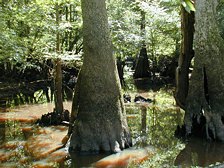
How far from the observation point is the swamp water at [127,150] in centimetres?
790

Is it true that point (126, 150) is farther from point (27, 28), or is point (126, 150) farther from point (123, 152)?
point (27, 28)

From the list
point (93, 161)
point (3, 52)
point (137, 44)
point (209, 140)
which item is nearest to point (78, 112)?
point (93, 161)

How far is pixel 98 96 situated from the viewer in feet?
29.2

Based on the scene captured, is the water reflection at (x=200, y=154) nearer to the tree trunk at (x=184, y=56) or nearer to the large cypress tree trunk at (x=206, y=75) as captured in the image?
the large cypress tree trunk at (x=206, y=75)

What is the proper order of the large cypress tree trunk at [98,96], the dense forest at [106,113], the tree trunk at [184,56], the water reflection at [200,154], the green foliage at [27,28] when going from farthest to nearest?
the tree trunk at [184,56], the green foliage at [27,28], the large cypress tree trunk at [98,96], the dense forest at [106,113], the water reflection at [200,154]

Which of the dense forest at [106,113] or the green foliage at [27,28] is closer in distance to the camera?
the dense forest at [106,113]

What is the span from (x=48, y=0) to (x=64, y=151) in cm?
478

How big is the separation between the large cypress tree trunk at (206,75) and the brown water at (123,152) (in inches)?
28.5

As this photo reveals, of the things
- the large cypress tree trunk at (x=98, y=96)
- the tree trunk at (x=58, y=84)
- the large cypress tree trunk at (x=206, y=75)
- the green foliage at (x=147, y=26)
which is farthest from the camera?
the green foliage at (x=147, y=26)

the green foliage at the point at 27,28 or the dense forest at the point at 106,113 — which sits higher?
the green foliage at the point at 27,28

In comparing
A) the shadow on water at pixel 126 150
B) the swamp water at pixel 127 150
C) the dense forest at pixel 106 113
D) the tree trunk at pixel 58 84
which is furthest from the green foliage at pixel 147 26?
the swamp water at pixel 127 150

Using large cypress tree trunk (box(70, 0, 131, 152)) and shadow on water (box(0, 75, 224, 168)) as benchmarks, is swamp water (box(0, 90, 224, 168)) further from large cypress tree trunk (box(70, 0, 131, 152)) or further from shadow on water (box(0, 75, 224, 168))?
large cypress tree trunk (box(70, 0, 131, 152))

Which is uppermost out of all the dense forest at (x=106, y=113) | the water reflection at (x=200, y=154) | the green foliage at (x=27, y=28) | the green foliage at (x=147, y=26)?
the green foliage at (x=147, y=26)

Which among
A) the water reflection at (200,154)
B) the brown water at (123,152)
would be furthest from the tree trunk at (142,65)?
the water reflection at (200,154)
